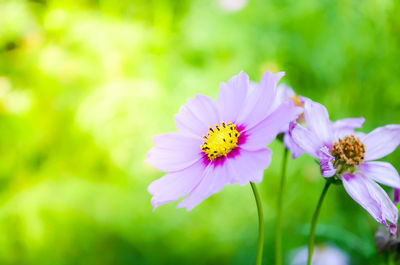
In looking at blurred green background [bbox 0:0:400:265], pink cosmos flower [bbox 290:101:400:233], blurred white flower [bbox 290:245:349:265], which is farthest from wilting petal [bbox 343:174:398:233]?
blurred white flower [bbox 290:245:349:265]

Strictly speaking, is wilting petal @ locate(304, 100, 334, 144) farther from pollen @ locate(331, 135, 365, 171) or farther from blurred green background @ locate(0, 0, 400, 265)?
blurred green background @ locate(0, 0, 400, 265)

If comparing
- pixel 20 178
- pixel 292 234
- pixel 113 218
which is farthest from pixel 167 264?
pixel 20 178

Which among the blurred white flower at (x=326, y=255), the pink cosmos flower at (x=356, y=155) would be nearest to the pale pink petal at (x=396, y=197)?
the pink cosmos flower at (x=356, y=155)

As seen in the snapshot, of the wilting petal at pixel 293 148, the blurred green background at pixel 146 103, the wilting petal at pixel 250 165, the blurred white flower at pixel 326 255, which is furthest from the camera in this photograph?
the blurred green background at pixel 146 103

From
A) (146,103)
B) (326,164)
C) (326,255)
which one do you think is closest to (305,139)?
(326,164)

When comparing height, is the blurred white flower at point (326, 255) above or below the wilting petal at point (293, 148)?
above

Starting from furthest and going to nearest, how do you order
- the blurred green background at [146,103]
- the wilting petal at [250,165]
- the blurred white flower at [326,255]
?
the blurred green background at [146,103] → the blurred white flower at [326,255] → the wilting petal at [250,165]

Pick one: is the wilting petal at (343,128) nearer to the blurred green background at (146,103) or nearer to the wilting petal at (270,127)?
the wilting petal at (270,127)
